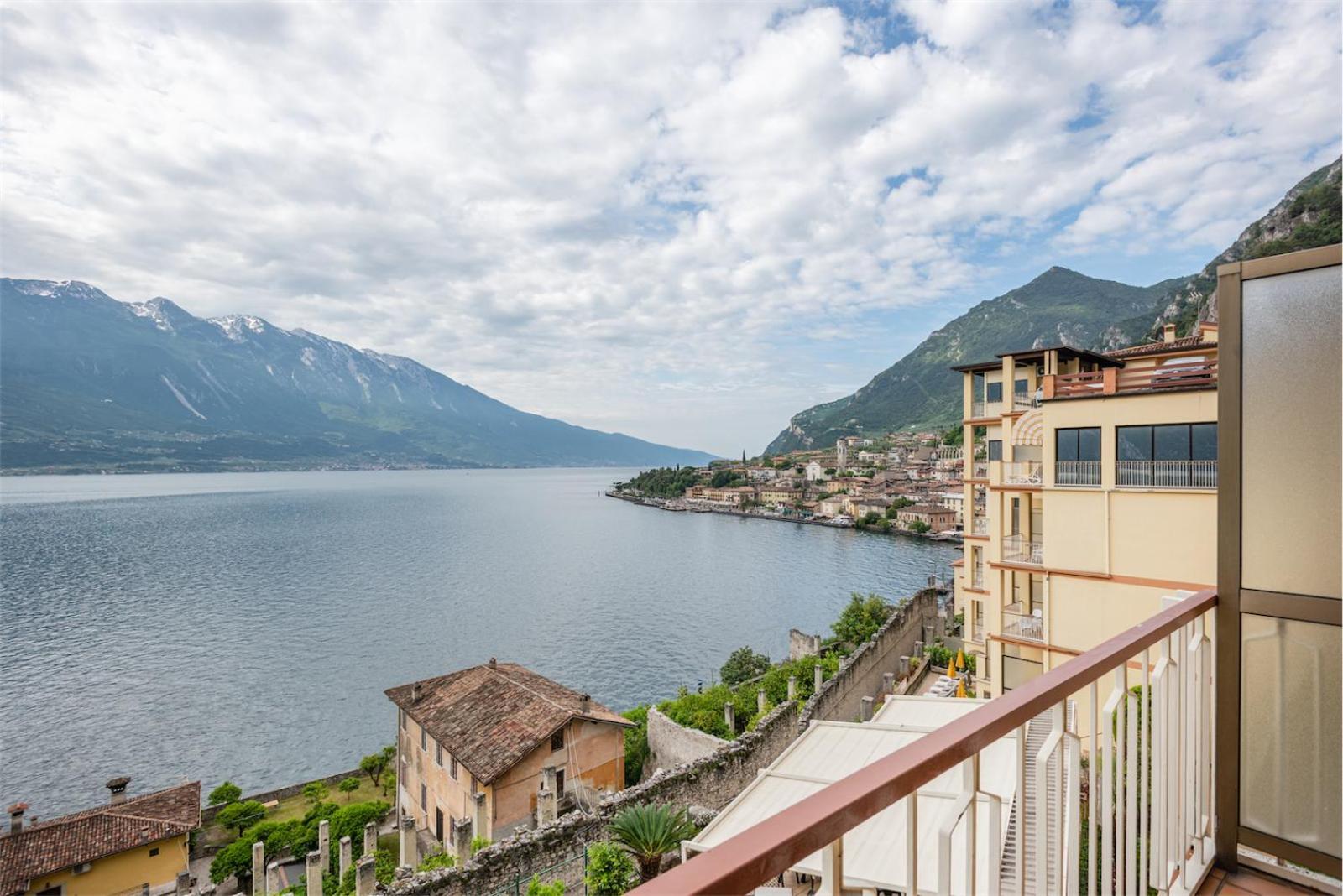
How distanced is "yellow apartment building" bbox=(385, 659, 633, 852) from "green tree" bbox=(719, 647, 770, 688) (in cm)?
1002

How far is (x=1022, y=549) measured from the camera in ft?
40.6

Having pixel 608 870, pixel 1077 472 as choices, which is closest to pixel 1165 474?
pixel 1077 472

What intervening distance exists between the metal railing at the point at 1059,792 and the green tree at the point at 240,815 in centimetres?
2098

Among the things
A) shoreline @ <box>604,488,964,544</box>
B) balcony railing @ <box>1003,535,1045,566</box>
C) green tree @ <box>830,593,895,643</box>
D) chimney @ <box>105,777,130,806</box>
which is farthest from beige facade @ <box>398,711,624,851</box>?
shoreline @ <box>604,488,964,544</box>

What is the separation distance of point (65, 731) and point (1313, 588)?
33643 millimetres

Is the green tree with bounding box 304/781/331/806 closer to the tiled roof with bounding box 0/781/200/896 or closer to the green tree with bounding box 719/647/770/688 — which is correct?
the tiled roof with bounding box 0/781/200/896

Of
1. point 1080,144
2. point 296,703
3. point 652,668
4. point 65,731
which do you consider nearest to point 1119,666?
point 1080,144

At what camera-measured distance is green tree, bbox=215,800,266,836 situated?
16438 millimetres

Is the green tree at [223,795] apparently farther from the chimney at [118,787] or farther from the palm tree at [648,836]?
the palm tree at [648,836]

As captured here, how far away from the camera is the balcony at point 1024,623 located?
38.0 feet

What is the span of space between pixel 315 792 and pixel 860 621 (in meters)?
19.0

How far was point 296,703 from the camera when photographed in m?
25.6

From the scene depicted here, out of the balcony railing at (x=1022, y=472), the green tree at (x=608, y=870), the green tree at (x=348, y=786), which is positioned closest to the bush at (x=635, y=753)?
the green tree at (x=608, y=870)

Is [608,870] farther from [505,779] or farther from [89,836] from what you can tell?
[89,836]
